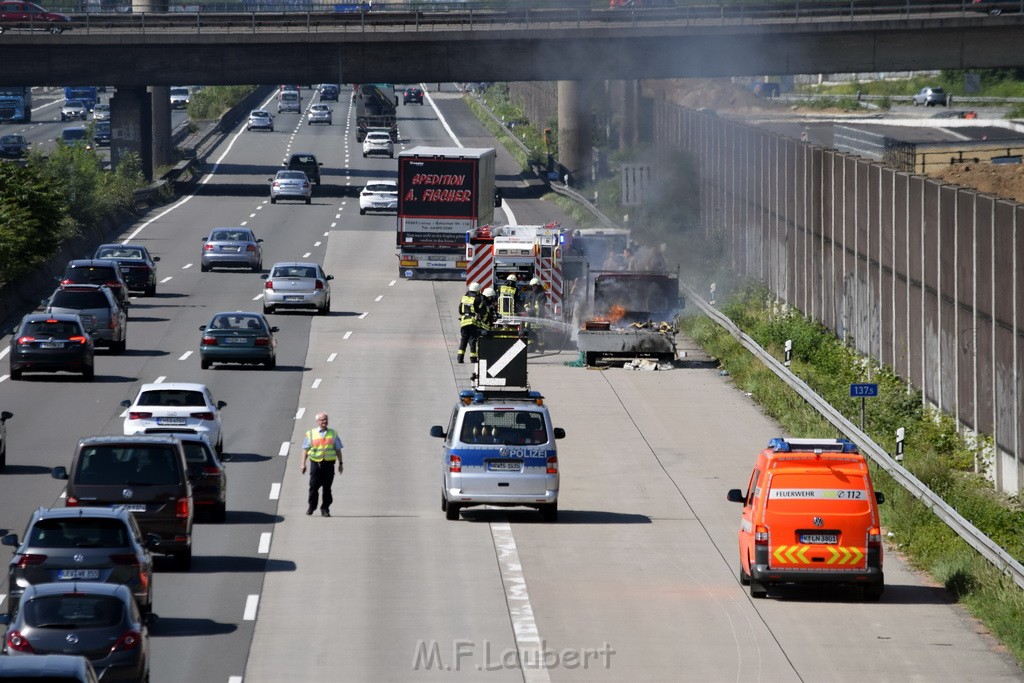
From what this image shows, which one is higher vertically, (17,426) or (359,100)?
(359,100)

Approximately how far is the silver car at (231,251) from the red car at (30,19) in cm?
2684

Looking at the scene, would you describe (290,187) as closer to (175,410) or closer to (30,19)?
(30,19)

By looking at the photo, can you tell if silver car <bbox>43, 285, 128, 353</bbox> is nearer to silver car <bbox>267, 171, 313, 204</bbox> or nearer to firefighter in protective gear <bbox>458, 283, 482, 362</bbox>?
firefighter in protective gear <bbox>458, 283, 482, 362</bbox>

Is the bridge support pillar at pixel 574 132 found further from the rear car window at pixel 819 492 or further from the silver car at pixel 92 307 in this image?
the rear car window at pixel 819 492

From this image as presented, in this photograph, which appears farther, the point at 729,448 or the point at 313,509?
the point at 729,448

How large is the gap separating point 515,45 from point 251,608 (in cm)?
6636

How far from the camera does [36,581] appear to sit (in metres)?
19.6

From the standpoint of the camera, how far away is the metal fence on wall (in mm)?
30234

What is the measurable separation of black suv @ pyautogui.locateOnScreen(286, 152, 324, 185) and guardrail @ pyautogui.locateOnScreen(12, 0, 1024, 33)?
9716mm

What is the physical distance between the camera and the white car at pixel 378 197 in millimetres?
86375

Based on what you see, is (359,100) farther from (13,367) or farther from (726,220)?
(13,367)

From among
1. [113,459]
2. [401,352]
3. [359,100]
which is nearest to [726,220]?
[401,352]

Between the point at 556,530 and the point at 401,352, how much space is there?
68.4ft

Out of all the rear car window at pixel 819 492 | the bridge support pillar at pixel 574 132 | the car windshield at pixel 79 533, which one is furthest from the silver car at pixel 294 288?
the bridge support pillar at pixel 574 132
